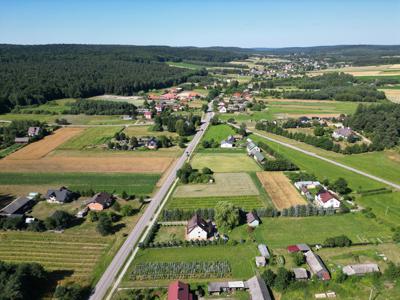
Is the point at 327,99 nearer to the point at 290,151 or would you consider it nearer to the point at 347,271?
the point at 290,151

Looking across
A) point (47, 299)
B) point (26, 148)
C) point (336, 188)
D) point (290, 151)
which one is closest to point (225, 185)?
point (336, 188)

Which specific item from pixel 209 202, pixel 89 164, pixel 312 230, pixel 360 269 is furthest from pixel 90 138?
pixel 360 269

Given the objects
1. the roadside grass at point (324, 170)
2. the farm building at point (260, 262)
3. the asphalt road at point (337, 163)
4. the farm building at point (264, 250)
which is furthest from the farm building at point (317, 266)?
the asphalt road at point (337, 163)

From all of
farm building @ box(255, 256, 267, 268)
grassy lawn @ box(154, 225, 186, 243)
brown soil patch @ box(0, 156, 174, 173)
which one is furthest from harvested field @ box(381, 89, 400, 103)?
grassy lawn @ box(154, 225, 186, 243)

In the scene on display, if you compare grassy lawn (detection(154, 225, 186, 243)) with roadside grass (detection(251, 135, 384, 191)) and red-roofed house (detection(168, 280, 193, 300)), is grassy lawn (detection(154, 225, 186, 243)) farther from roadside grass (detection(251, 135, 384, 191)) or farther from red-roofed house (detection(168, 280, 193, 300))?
roadside grass (detection(251, 135, 384, 191))

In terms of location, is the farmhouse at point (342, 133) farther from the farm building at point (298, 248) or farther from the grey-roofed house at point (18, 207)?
the grey-roofed house at point (18, 207)

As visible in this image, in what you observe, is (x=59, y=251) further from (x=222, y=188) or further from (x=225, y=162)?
(x=225, y=162)

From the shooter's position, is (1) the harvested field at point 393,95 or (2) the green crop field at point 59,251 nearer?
(2) the green crop field at point 59,251
